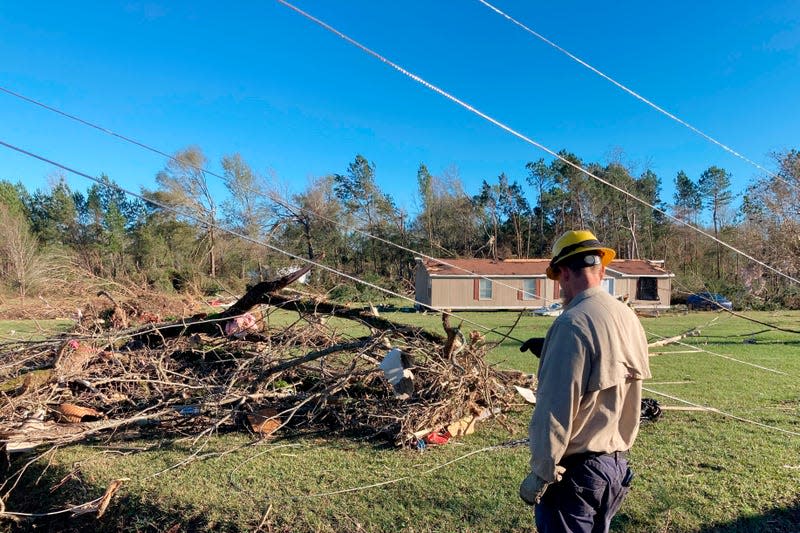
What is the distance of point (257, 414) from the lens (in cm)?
527

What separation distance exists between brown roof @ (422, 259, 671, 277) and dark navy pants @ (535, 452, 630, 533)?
26334mm

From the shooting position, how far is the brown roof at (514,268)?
2877 cm

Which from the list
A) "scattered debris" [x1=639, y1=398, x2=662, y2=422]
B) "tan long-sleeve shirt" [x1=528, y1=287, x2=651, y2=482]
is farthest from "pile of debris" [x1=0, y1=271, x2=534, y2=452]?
"tan long-sleeve shirt" [x1=528, y1=287, x2=651, y2=482]

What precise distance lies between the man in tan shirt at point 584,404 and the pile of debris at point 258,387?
303cm

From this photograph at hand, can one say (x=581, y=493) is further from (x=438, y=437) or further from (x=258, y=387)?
(x=258, y=387)

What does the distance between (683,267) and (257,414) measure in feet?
141

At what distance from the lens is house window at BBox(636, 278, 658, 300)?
30.0 meters

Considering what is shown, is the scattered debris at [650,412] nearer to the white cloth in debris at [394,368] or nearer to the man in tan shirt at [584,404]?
the white cloth in debris at [394,368]

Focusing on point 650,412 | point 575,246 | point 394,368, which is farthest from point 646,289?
point 575,246

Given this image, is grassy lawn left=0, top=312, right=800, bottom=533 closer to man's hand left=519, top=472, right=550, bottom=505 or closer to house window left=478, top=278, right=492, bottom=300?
man's hand left=519, top=472, right=550, bottom=505

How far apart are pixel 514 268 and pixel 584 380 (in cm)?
2893

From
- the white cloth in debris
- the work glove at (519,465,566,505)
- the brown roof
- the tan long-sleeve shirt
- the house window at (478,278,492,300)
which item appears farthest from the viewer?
the brown roof

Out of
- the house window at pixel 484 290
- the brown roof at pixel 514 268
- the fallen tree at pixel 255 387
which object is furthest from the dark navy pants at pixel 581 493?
the house window at pixel 484 290

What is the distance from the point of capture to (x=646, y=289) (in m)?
30.2
